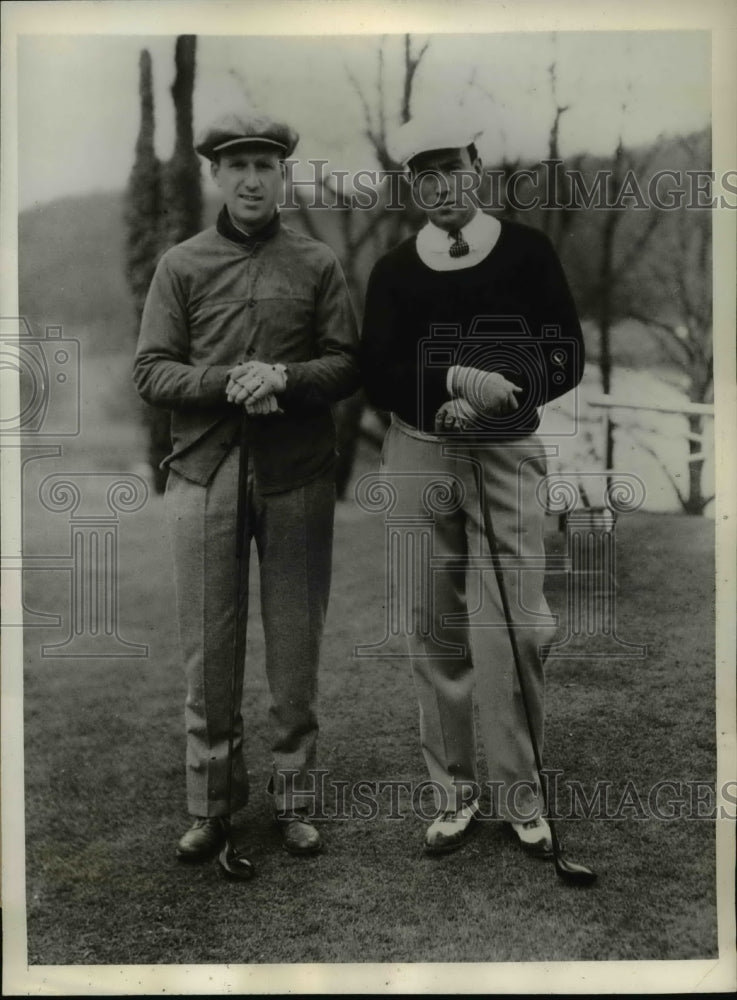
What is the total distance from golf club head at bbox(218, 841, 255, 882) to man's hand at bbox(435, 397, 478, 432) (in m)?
1.13

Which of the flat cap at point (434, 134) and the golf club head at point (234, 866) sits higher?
the flat cap at point (434, 134)

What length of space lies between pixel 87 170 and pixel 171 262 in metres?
0.34

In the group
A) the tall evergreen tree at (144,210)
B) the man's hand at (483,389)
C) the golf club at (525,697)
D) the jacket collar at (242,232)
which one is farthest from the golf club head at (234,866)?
the jacket collar at (242,232)

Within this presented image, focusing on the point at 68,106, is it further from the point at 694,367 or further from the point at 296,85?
the point at 694,367

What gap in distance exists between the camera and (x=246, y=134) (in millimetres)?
2443

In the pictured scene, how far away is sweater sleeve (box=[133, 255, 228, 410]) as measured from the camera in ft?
7.82

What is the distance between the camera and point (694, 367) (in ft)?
8.39

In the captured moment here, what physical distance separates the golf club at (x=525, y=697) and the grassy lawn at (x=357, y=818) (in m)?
0.04

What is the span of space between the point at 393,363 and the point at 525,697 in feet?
2.82

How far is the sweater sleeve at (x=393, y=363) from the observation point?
2432 mm

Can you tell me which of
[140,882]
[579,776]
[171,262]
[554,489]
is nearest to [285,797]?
[140,882]

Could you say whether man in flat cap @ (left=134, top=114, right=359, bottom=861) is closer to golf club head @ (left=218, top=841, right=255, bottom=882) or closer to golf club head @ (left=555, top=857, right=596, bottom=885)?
golf club head @ (left=218, top=841, right=255, bottom=882)

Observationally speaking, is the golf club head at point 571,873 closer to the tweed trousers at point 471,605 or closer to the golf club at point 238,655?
the tweed trousers at point 471,605

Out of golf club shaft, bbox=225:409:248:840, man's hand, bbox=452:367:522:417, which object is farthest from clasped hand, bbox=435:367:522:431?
golf club shaft, bbox=225:409:248:840
